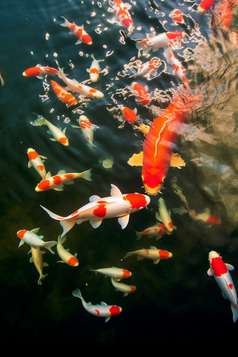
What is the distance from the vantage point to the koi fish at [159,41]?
4.72 m

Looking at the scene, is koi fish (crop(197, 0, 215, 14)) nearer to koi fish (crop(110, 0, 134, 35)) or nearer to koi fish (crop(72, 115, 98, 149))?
koi fish (crop(110, 0, 134, 35))

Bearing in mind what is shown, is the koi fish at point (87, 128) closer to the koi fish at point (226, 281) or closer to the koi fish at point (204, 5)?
the koi fish at point (226, 281)

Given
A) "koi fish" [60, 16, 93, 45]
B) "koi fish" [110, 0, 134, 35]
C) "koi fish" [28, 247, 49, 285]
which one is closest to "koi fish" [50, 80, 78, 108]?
"koi fish" [60, 16, 93, 45]

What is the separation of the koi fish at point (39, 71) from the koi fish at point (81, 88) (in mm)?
397

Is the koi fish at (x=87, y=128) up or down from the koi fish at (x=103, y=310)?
up

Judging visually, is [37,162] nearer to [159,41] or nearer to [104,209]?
[104,209]

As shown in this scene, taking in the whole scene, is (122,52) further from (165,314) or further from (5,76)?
(165,314)

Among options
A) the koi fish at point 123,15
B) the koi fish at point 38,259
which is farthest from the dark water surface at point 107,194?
the koi fish at point 123,15

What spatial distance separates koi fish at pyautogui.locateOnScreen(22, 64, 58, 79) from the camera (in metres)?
4.74

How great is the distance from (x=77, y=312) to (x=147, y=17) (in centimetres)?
667

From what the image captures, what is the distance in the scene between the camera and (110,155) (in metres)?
4.25

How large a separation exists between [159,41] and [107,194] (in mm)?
3425

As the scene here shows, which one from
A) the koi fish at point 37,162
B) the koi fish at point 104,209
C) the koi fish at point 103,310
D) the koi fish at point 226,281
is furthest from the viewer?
the koi fish at point 37,162

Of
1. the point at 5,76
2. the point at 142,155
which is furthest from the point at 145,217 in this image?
the point at 5,76
